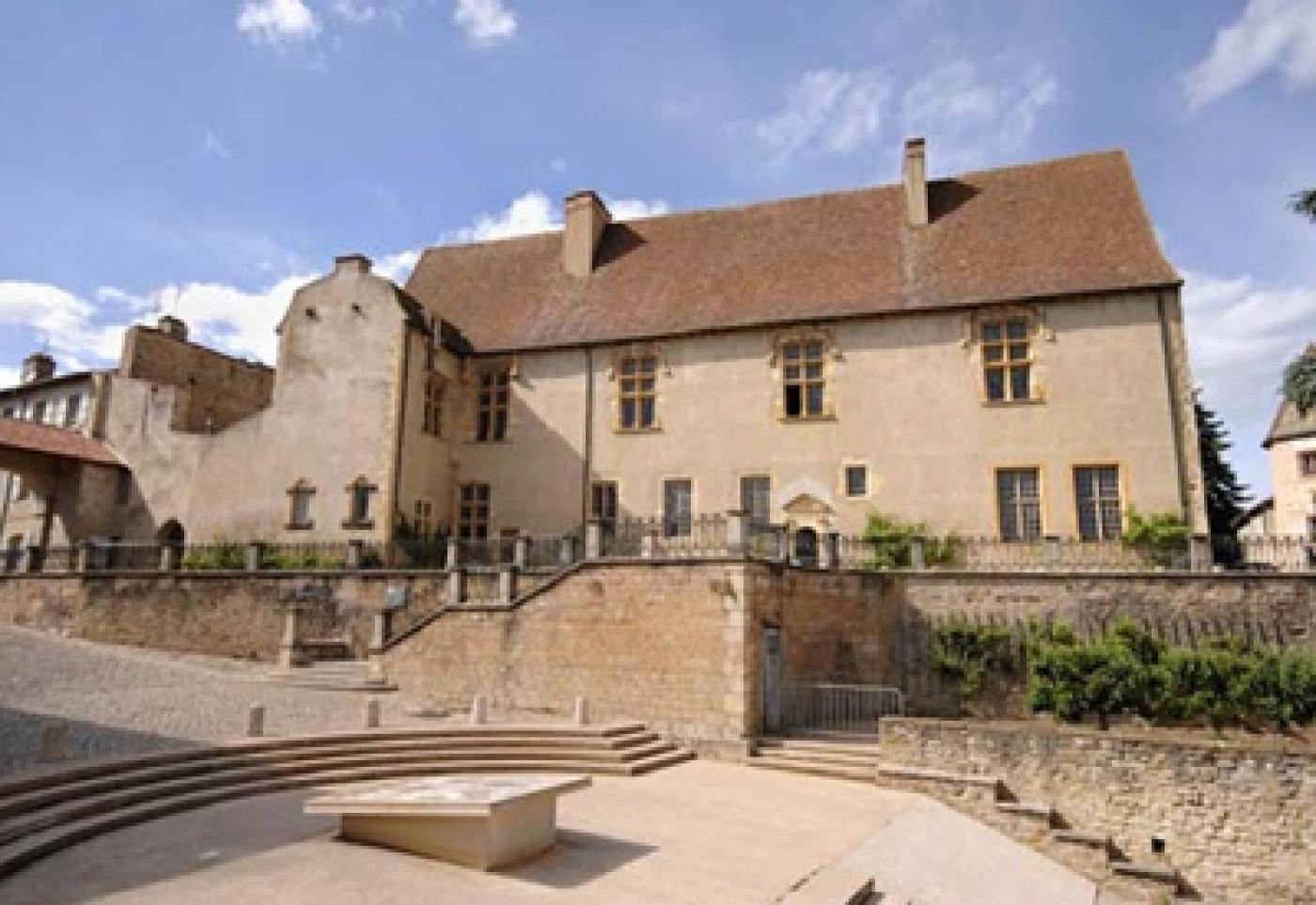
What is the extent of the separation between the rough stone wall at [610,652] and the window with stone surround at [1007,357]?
389 inches

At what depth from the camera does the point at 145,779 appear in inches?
372

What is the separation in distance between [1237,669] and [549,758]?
11859mm

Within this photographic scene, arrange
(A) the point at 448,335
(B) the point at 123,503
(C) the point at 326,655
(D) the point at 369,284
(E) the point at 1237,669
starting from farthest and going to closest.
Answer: (B) the point at 123,503, (A) the point at 448,335, (D) the point at 369,284, (C) the point at 326,655, (E) the point at 1237,669

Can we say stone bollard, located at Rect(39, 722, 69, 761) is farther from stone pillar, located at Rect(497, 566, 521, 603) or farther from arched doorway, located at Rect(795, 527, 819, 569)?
arched doorway, located at Rect(795, 527, 819, 569)

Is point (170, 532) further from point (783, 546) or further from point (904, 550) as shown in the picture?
point (904, 550)

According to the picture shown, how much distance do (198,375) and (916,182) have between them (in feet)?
89.5

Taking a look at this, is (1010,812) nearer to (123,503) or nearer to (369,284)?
(369,284)

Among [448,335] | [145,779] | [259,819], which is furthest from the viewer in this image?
[448,335]

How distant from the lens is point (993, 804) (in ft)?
40.0

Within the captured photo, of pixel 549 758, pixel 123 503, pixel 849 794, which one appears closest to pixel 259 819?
pixel 549 758

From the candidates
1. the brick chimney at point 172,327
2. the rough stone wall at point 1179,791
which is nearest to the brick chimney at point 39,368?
the brick chimney at point 172,327

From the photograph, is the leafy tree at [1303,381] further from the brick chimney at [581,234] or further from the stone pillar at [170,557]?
the stone pillar at [170,557]

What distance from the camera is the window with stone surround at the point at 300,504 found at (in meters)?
22.6

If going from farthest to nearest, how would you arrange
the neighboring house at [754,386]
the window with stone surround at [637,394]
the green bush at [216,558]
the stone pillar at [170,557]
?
the window with stone surround at [637,394]
the stone pillar at [170,557]
the green bush at [216,558]
the neighboring house at [754,386]
